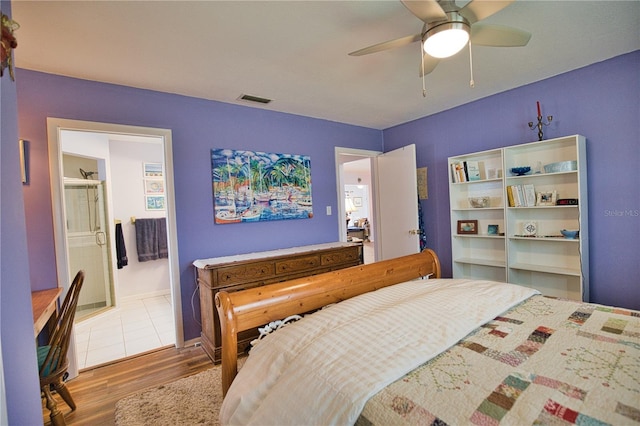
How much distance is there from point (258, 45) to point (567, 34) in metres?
2.11

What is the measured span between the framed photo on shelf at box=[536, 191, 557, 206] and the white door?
1.20 metres

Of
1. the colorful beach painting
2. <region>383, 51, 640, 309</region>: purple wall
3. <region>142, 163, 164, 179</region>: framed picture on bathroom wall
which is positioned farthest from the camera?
<region>142, 163, 164, 179</region>: framed picture on bathroom wall

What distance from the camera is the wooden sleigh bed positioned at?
0.85m

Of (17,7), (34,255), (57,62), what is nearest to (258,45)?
(17,7)

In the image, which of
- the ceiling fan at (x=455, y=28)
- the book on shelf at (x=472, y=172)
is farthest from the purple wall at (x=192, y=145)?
the ceiling fan at (x=455, y=28)

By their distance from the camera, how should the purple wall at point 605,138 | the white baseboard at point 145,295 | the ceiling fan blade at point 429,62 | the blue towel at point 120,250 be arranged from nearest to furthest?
the ceiling fan blade at point 429,62
the purple wall at point 605,138
the blue towel at point 120,250
the white baseboard at point 145,295

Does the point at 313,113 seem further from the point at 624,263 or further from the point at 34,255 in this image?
the point at 624,263

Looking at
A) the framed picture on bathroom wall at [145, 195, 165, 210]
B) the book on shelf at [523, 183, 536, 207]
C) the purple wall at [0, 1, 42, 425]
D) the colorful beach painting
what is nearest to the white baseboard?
the framed picture on bathroom wall at [145, 195, 165, 210]

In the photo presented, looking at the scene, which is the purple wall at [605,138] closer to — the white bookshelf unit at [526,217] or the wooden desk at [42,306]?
the white bookshelf unit at [526,217]

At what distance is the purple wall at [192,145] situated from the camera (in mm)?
2248

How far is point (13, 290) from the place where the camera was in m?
1.10

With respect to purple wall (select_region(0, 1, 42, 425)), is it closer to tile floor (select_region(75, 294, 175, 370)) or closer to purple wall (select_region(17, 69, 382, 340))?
purple wall (select_region(17, 69, 382, 340))

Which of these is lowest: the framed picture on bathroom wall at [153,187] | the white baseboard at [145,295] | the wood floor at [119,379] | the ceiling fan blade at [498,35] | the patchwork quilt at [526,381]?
the wood floor at [119,379]

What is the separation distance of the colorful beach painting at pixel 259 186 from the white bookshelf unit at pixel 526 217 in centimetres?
171
